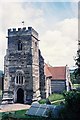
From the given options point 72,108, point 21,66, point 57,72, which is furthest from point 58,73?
point 72,108

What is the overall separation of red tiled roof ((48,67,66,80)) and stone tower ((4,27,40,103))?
35.1ft

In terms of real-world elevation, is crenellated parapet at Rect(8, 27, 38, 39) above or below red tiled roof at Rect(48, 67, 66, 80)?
above

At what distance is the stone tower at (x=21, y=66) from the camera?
3888 centimetres

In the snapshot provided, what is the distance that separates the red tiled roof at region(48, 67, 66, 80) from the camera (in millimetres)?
49688

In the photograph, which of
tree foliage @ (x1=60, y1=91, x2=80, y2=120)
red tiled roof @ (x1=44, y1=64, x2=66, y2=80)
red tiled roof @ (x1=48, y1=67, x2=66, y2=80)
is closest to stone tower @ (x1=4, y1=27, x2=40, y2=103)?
red tiled roof @ (x1=44, y1=64, x2=66, y2=80)

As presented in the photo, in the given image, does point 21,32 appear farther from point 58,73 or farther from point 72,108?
point 72,108

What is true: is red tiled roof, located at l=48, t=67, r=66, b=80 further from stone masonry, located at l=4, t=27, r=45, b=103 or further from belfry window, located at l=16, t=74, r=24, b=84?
belfry window, located at l=16, t=74, r=24, b=84

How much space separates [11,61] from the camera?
131ft

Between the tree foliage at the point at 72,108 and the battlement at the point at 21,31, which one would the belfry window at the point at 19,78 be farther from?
the tree foliage at the point at 72,108

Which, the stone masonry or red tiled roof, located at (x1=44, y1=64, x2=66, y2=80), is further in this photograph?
red tiled roof, located at (x1=44, y1=64, x2=66, y2=80)

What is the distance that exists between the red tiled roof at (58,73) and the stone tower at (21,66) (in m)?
10.7

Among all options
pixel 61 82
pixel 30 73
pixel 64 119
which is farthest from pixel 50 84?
pixel 64 119

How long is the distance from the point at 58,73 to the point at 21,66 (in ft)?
45.7

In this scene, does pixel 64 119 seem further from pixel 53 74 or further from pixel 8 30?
pixel 53 74
